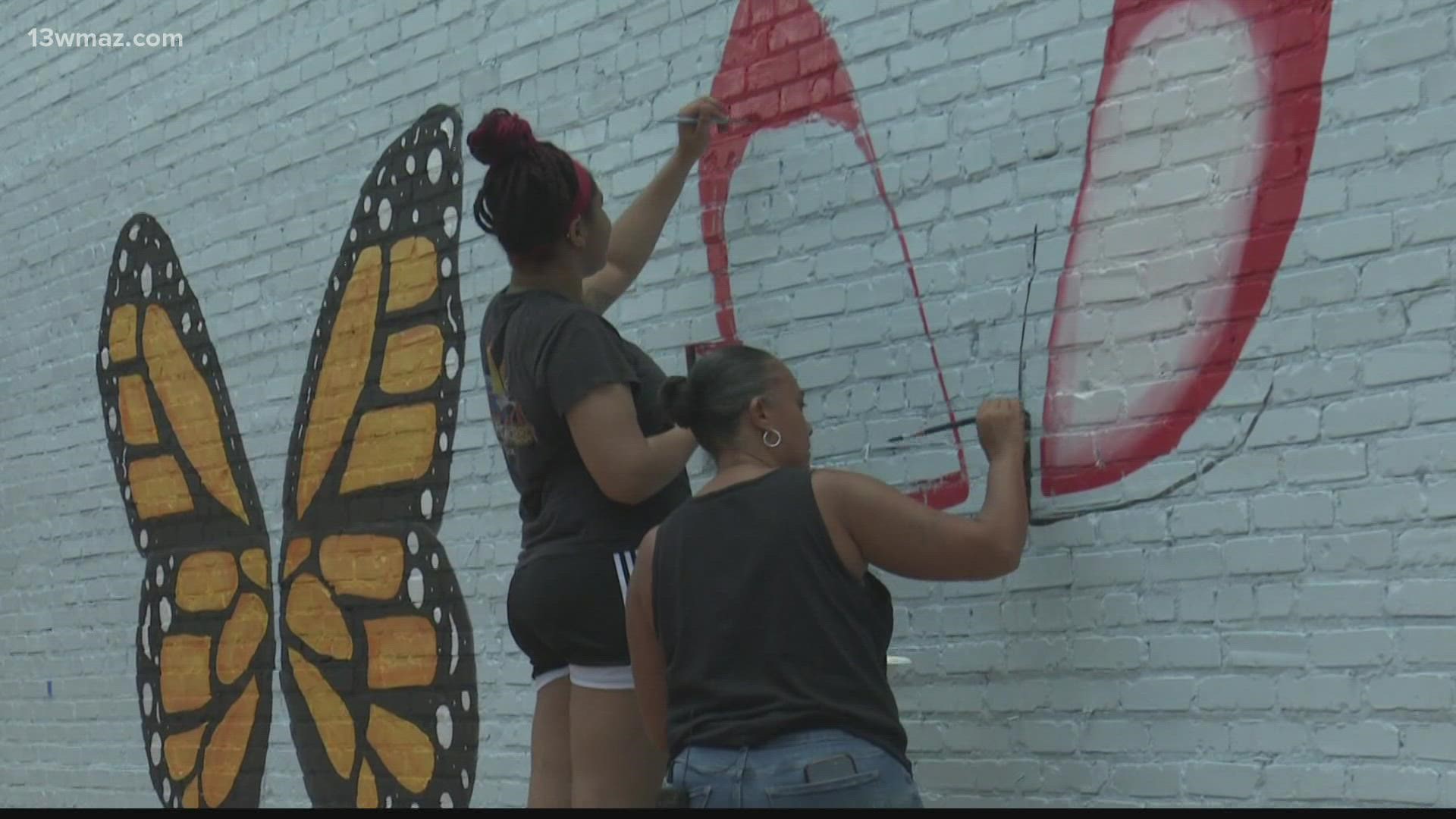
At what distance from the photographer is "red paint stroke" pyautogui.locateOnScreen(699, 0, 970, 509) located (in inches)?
165

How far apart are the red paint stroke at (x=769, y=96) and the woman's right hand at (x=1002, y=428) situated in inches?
23.9

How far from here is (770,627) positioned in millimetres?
2898

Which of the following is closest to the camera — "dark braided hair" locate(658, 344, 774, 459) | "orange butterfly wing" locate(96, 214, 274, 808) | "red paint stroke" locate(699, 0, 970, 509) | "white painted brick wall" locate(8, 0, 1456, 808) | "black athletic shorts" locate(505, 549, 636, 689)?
"dark braided hair" locate(658, 344, 774, 459)

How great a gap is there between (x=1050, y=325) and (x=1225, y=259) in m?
0.41

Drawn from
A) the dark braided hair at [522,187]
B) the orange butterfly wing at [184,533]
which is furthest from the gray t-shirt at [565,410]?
the orange butterfly wing at [184,533]

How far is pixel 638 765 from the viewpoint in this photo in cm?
334

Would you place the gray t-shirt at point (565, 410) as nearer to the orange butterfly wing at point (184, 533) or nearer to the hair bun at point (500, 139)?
the hair bun at point (500, 139)

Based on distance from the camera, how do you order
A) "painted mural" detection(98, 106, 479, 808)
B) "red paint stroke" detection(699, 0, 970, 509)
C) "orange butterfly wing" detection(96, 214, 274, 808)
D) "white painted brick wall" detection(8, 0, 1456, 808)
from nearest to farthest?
"white painted brick wall" detection(8, 0, 1456, 808)
"red paint stroke" detection(699, 0, 970, 509)
"painted mural" detection(98, 106, 479, 808)
"orange butterfly wing" detection(96, 214, 274, 808)

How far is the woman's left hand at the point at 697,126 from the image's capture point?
424 centimetres

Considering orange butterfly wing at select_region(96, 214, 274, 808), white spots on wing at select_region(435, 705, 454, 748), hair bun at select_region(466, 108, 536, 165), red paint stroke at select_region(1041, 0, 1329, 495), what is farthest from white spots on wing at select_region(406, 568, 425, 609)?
red paint stroke at select_region(1041, 0, 1329, 495)

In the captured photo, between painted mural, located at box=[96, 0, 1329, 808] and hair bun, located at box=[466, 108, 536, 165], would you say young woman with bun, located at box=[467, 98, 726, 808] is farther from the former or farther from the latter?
painted mural, located at box=[96, 0, 1329, 808]

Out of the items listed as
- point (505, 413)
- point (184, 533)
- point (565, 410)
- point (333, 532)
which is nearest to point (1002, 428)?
point (565, 410)

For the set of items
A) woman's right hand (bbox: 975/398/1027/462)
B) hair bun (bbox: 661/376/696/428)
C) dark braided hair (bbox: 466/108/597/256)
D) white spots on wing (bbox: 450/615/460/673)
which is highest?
dark braided hair (bbox: 466/108/597/256)

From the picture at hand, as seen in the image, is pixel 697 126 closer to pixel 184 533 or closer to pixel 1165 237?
pixel 1165 237
